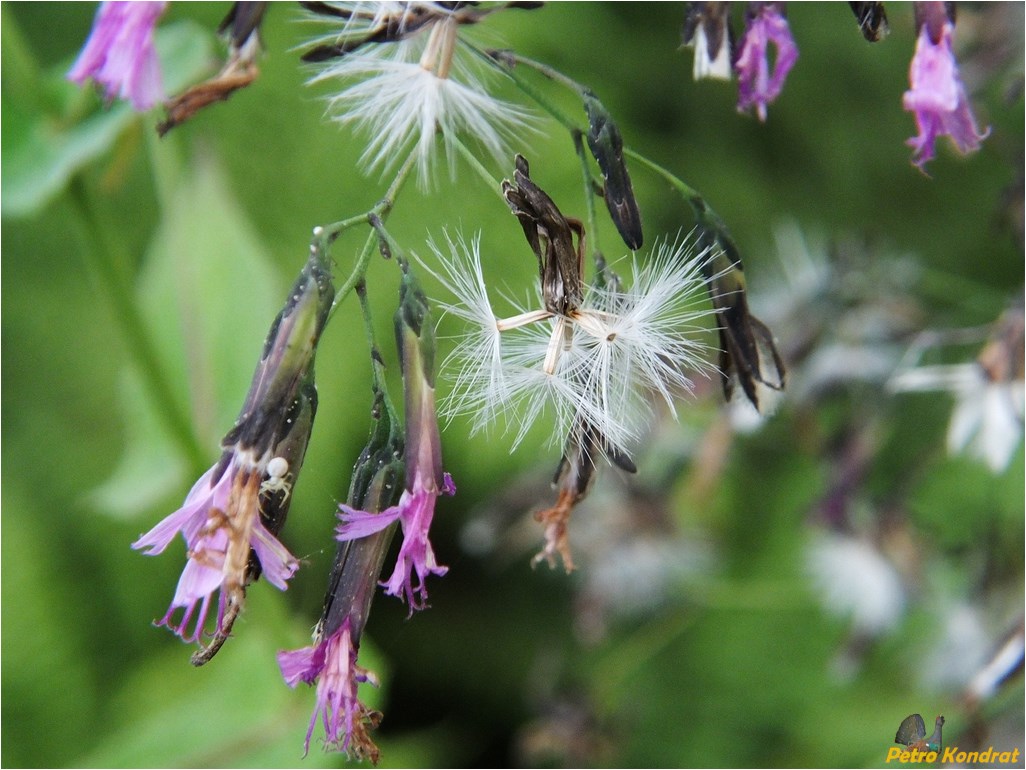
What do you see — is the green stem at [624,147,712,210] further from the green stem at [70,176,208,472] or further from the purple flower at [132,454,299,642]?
the green stem at [70,176,208,472]

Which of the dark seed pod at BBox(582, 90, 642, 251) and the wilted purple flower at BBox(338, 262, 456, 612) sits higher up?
the dark seed pod at BBox(582, 90, 642, 251)

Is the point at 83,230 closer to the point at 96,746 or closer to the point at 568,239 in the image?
the point at 568,239

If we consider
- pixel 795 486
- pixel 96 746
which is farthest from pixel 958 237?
pixel 96 746

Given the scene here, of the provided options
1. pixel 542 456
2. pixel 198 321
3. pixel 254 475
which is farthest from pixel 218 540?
pixel 542 456

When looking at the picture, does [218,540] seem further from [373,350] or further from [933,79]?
[933,79]

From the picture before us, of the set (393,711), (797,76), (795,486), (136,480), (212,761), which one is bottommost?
(393,711)

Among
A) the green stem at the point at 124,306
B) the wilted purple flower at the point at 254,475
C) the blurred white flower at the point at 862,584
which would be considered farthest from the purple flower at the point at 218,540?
the blurred white flower at the point at 862,584

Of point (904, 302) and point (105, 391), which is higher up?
point (105, 391)

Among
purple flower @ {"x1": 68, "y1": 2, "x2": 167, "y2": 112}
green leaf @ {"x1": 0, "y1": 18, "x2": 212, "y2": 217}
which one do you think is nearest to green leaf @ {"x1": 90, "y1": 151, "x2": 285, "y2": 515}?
green leaf @ {"x1": 0, "y1": 18, "x2": 212, "y2": 217}
